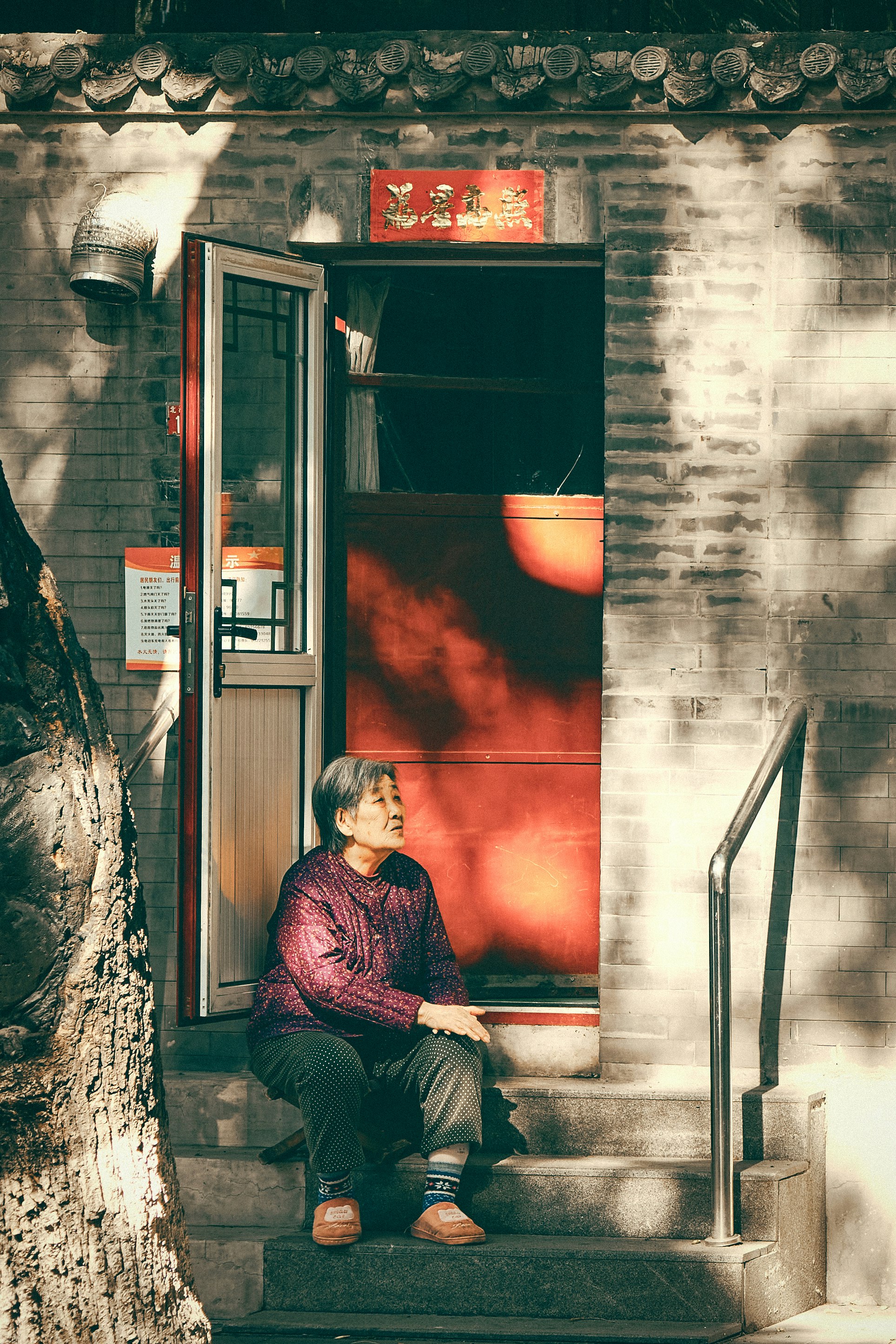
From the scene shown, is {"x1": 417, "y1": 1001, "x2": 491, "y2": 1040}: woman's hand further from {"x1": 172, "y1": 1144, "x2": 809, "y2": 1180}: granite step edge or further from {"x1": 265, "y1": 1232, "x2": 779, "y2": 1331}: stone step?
{"x1": 265, "y1": 1232, "x2": 779, "y2": 1331}: stone step

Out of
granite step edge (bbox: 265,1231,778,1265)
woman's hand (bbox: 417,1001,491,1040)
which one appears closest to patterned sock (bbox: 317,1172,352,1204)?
granite step edge (bbox: 265,1231,778,1265)

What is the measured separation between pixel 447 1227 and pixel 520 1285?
0.86 ft

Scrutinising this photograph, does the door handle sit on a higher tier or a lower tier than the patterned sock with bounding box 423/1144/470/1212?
higher

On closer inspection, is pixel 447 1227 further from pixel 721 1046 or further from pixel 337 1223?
pixel 721 1046

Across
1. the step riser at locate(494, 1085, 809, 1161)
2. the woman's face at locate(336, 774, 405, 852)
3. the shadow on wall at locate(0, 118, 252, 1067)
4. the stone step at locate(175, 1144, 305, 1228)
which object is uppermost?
the shadow on wall at locate(0, 118, 252, 1067)

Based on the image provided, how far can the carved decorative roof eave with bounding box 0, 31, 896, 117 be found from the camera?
475 cm

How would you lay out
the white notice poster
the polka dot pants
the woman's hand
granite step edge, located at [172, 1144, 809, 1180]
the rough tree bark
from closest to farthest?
1. the rough tree bark
2. the polka dot pants
3. the woman's hand
4. granite step edge, located at [172, 1144, 809, 1180]
5. the white notice poster

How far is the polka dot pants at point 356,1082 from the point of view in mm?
3838

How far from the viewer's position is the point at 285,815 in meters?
4.83

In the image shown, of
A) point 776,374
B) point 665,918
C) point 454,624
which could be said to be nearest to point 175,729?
point 454,624

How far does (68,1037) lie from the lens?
2.35 metres

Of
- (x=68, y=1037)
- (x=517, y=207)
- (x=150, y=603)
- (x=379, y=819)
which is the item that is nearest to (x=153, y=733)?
(x=150, y=603)

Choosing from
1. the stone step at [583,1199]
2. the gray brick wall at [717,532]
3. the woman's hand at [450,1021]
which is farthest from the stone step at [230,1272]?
the woman's hand at [450,1021]

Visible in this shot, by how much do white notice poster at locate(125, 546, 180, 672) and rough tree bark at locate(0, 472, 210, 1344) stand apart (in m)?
2.43
